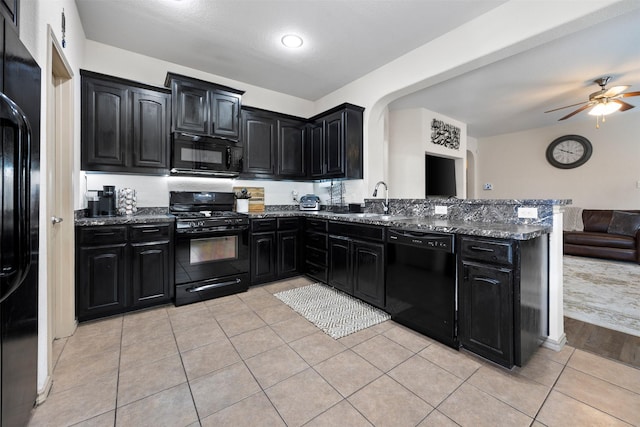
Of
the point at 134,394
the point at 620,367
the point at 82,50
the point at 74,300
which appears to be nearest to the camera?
the point at 134,394

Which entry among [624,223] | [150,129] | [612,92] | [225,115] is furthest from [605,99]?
[150,129]

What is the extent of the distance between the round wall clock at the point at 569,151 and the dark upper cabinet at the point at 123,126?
7637 millimetres

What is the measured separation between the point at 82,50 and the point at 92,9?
1.69 ft

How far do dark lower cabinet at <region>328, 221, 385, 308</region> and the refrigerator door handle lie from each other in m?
2.24

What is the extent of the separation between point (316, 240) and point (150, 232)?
1785mm

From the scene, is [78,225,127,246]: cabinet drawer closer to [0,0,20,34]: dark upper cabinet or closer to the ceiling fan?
[0,0,20,34]: dark upper cabinet

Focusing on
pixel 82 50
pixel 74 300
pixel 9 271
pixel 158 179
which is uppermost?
pixel 82 50

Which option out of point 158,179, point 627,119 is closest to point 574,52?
point 627,119

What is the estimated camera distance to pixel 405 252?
230 centimetres

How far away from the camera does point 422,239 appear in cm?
213

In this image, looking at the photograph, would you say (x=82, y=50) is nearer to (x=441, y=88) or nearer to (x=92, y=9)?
(x=92, y=9)

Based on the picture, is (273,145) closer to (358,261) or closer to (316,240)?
(316,240)

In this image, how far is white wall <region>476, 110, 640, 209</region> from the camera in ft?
17.3

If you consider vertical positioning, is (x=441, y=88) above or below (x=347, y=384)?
above
